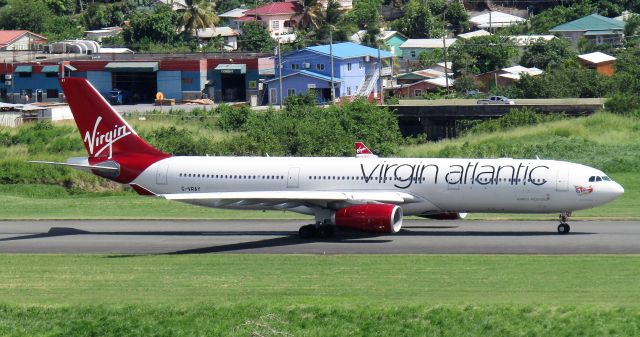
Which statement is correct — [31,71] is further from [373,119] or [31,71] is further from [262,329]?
[262,329]

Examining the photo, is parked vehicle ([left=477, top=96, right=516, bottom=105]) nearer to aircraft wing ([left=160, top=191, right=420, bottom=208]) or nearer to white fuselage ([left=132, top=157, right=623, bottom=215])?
white fuselage ([left=132, top=157, right=623, bottom=215])

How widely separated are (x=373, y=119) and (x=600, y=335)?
183 ft

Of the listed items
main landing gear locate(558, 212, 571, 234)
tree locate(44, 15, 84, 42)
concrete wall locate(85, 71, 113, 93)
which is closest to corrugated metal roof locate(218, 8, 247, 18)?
tree locate(44, 15, 84, 42)

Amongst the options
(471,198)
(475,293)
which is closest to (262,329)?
(475,293)

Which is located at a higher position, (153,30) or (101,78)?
(153,30)

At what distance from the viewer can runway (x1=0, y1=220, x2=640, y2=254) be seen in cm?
4291

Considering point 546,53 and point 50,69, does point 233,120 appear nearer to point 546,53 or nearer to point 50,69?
point 50,69

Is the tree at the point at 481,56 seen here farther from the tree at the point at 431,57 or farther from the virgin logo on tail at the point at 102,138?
the virgin logo on tail at the point at 102,138

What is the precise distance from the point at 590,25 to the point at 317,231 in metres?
110

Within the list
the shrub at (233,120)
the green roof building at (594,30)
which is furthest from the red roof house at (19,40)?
the shrub at (233,120)

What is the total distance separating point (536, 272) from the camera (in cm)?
3694

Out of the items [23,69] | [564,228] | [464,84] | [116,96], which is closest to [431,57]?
[464,84]

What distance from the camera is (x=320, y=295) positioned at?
3384 centimetres

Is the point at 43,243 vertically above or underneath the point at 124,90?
underneath
